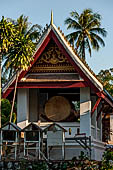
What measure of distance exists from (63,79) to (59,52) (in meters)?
1.47

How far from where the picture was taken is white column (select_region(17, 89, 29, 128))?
72.3ft

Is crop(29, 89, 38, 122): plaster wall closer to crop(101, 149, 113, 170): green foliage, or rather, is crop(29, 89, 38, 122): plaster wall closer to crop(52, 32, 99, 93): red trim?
crop(52, 32, 99, 93): red trim

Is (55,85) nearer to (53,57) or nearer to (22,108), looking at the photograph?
(53,57)

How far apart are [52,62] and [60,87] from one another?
1.48 meters

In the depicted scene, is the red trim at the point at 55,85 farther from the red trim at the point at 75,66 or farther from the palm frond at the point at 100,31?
the palm frond at the point at 100,31

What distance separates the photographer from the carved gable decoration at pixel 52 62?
22125 millimetres

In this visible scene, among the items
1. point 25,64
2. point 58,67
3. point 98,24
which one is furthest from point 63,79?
point 98,24

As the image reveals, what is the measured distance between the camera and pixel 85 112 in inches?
858

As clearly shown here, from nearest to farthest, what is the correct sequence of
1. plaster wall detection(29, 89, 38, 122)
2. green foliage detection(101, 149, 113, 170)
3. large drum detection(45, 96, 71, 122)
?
green foliage detection(101, 149, 113, 170)
large drum detection(45, 96, 71, 122)
plaster wall detection(29, 89, 38, 122)

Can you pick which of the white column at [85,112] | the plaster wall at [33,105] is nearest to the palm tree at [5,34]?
the plaster wall at [33,105]

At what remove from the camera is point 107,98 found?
23266 millimetres

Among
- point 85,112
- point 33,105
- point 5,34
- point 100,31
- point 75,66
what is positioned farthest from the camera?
point 100,31

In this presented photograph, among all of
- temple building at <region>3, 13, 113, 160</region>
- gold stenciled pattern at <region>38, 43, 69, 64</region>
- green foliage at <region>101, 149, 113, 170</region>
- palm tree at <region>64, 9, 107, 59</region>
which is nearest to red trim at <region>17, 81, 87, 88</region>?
temple building at <region>3, 13, 113, 160</region>

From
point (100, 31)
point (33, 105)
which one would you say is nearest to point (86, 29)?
point (100, 31)
